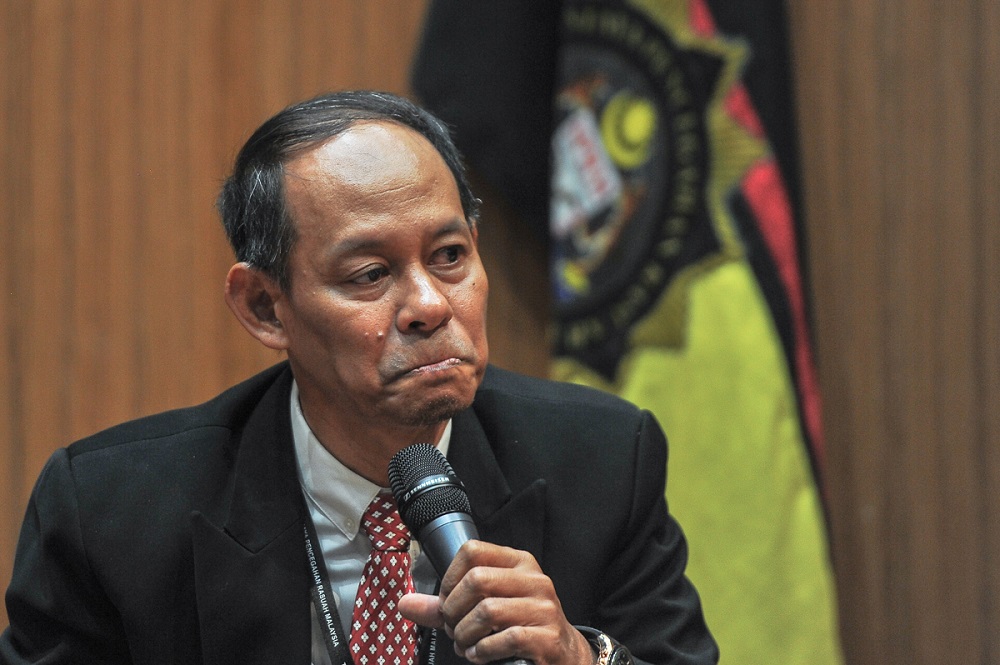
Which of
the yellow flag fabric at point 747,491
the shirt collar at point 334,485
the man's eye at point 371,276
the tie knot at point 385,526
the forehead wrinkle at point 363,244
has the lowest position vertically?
the yellow flag fabric at point 747,491

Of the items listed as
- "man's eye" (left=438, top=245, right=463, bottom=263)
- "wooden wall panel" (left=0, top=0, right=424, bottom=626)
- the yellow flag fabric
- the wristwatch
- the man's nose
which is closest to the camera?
the wristwatch

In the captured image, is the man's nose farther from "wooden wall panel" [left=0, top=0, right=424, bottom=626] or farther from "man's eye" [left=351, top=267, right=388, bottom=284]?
"wooden wall panel" [left=0, top=0, right=424, bottom=626]

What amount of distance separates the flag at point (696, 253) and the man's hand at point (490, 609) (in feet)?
4.64

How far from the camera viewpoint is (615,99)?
9.11 ft

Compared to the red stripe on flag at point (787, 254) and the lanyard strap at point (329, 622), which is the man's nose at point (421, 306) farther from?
the red stripe on flag at point (787, 254)

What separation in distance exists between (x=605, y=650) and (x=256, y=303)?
2.60 feet

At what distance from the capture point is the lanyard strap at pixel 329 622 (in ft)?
5.50

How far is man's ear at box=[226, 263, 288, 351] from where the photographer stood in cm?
182

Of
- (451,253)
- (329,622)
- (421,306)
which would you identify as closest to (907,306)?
(451,253)

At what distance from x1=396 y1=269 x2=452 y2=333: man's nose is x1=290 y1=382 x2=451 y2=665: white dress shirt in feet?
0.95

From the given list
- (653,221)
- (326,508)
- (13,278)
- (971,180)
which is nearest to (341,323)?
(326,508)

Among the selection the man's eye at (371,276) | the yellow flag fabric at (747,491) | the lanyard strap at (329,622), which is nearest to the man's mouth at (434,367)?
the man's eye at (371,276)

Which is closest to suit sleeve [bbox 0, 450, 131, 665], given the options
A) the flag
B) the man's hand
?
the man's hand

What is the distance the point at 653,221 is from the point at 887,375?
0.67 metres
